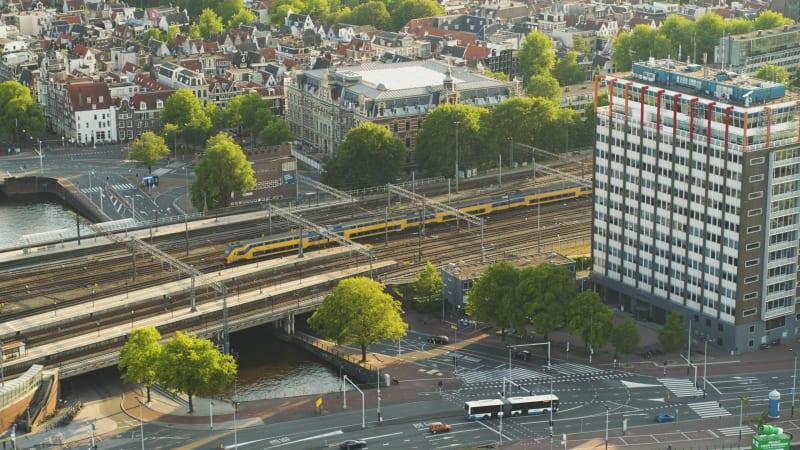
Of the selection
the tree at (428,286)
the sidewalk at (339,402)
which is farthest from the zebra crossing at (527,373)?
the tree at (428,286)

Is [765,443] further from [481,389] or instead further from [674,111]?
[674,111]

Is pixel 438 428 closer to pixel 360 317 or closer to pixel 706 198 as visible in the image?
pixel 360 317

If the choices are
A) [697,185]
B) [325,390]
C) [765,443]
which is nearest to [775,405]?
[765,443]

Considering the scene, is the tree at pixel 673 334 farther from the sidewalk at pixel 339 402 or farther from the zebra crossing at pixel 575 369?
the zebra crossing at pixel 575 369

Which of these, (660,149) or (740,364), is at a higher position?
(660,149)

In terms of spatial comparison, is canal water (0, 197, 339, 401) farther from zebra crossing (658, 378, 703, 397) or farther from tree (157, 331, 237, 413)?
zebra crossing (658, 378, 703, 397)

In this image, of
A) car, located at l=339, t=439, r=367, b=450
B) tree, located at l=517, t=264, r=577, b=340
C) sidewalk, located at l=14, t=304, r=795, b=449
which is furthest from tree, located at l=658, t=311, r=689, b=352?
car, located at l=339, t=439, r=367, b=450
